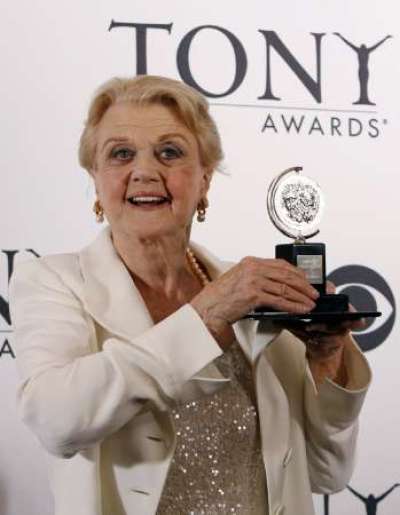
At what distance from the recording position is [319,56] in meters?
2.30

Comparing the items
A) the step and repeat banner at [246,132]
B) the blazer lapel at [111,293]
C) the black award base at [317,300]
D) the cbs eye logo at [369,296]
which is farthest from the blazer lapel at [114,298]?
the cbs eye logo at [369,296]

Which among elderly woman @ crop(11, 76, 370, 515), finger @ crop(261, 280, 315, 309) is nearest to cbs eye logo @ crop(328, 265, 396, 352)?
elderly woman @ crop(11, 76, 370, 515)

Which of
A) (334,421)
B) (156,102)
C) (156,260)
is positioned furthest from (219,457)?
(156,102)

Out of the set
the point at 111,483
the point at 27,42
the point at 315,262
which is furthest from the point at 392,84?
the point at 111,483

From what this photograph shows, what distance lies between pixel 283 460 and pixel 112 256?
15.1 inches

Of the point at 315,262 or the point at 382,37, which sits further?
the point at 382,37

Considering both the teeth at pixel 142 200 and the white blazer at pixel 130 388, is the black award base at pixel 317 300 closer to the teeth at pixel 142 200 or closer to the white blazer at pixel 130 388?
the white blazer at pixel 130 388

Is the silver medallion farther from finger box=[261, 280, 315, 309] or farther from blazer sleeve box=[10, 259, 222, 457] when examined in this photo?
blazer sleeve box=[10, 259, 222, 457]

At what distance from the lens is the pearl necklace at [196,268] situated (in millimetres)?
1569

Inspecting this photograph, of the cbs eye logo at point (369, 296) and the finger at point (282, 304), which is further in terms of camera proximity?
the cbs eye logo at point (369, 296)

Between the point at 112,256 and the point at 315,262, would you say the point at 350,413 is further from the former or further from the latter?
the point at 112,256

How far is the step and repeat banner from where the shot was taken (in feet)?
6.94

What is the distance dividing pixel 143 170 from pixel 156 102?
4.3 inches

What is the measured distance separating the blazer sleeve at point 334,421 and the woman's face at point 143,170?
1.05ft
